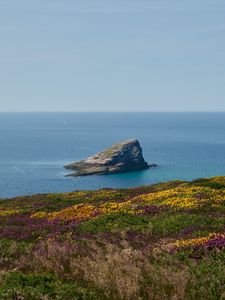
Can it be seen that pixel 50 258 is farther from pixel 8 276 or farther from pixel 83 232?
pixel 83 232

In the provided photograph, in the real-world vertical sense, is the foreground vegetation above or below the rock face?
above

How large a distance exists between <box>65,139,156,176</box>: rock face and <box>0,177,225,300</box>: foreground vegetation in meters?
135

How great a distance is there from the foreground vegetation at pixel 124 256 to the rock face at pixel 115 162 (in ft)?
444

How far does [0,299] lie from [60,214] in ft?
Answer: 64.1

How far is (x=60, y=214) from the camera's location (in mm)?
28781

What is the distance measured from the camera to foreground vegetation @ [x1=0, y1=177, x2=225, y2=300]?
34.0 feet

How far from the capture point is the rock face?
163 meters

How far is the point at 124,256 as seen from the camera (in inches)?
503

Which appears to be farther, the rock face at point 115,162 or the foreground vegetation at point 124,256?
the rock face at point 115,162

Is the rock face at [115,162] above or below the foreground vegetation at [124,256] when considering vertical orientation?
below

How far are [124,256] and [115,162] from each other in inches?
6176

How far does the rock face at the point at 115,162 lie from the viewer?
534 feet

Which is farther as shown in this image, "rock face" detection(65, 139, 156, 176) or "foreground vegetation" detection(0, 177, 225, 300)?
"rock face" detection(65, 139, 156, 176)

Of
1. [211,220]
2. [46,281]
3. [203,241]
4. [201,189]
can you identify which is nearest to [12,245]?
[46,281]
